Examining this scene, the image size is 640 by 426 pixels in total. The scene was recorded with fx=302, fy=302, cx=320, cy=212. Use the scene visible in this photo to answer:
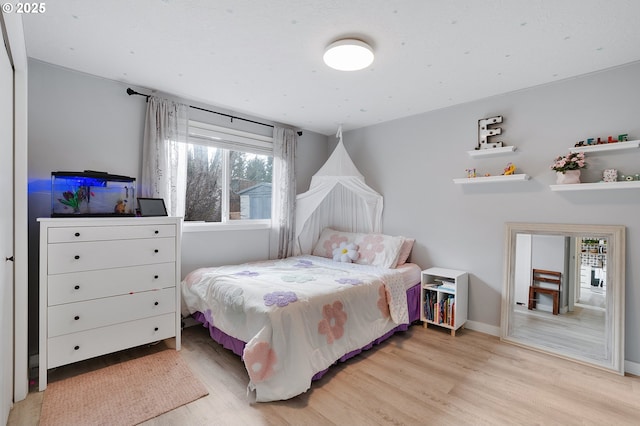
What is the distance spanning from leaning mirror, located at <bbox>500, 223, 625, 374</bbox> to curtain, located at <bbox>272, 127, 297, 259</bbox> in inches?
98.1

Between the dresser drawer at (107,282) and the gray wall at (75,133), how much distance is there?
0.49 metres

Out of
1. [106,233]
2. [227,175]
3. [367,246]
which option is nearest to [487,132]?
[367,246]

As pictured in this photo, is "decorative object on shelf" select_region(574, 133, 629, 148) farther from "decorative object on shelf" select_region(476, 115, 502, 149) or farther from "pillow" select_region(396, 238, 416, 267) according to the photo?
"pillow" select_region(396, 238, 416, 267)

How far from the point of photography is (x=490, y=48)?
6.98 ft

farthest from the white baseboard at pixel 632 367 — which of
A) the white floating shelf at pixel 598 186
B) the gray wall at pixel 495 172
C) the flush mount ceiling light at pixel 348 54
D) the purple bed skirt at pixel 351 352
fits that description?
the flush mount ceiling light at pixel 348 54

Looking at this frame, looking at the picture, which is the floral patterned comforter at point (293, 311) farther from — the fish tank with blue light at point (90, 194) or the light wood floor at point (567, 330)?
the light wood floor at point (567, 330)

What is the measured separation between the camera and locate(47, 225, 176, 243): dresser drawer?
2094 millimetres

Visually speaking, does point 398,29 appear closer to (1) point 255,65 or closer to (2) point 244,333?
(1) point 255,65

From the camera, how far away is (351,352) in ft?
8.20

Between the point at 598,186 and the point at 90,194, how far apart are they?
158 inches

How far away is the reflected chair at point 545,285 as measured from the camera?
280 centimetres

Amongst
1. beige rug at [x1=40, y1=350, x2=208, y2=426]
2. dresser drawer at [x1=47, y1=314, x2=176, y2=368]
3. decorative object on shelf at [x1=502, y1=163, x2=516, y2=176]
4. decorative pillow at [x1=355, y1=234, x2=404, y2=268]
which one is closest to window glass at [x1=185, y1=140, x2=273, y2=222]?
dresser drawer at [x1=47, y1=314, x2=176, y2=368]

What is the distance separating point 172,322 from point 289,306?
1.20 meters

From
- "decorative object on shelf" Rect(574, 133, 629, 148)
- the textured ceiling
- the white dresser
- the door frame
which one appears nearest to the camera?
the textured ceiling
